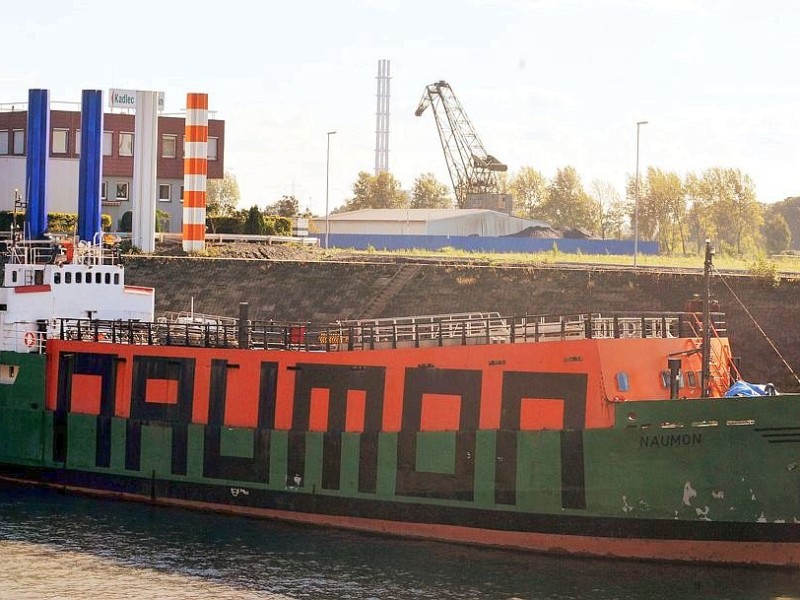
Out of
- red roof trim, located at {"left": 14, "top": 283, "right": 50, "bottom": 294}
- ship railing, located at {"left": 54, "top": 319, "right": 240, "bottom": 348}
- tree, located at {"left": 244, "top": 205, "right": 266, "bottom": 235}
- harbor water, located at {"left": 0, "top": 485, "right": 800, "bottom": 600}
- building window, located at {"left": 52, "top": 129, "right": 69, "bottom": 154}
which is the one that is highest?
building window, located at {"left": 52, "top": 129, "right": 69, "bottom": 154}

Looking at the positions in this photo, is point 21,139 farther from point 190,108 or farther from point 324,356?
point 324,356

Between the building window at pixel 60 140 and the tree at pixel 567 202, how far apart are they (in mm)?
54704

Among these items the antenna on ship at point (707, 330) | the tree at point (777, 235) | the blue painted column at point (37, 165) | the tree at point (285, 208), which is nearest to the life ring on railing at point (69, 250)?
the blue painted column at point (37, 165)

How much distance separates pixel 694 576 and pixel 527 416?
4472 millimetres

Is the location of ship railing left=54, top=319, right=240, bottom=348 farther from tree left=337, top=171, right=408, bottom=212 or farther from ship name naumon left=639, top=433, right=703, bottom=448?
tree left=337, top=171, right=408, bottom=212

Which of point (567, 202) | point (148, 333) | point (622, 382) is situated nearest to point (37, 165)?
point (148, 333)

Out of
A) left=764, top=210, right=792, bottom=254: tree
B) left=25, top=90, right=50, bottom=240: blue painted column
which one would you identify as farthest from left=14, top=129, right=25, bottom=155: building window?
left=764, top=210, right=792, bottom=254: tree

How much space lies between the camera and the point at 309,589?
23250 millimetres

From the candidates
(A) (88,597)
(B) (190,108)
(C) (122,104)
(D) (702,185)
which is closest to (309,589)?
(A) (88,597)

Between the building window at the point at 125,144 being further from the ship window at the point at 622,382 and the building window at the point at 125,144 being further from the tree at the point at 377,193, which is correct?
the tree at the point at 377,193

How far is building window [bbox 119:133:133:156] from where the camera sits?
2672 inches

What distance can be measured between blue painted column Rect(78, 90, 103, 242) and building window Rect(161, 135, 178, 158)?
697 inches

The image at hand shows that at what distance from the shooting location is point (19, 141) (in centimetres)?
6738

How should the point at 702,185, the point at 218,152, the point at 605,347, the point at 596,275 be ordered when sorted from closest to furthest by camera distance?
the point at 605,347 → the point at 596,275 → the point at 218,152 → the point at 702,185
